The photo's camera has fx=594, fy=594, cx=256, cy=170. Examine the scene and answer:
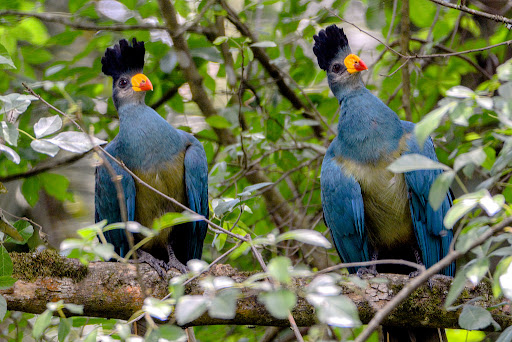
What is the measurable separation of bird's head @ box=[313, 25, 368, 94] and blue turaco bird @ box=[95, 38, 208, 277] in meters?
1.13

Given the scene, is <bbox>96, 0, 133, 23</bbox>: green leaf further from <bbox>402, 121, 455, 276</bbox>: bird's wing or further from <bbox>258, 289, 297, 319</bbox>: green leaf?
<bbox>258, 289, 297, 319</bbox>: green leaf

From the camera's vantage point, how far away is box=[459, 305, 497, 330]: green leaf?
225 cm

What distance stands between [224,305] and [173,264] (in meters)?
2.48

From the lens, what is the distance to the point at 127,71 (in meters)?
4.68

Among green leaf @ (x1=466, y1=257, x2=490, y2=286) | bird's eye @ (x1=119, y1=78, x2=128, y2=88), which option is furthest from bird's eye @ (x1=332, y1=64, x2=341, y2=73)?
green leaf @ (x1=466, y1=257, x2=490, y2=286)

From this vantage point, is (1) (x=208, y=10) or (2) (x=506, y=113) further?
(1) (x=208, y=10)

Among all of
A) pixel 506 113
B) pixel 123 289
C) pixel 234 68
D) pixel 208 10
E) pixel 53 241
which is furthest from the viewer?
pixel 53 241

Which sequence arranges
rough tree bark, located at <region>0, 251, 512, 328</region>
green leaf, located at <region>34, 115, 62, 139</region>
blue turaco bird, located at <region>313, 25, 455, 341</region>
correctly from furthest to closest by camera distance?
1. blue turaco bird, located at <region>313, 25, 455, 341</region>
2. rough tree bark, located at <region>0, 251, 512, 328</region>
3. green leaf, located at <region>34, 115, 62, 139</region>

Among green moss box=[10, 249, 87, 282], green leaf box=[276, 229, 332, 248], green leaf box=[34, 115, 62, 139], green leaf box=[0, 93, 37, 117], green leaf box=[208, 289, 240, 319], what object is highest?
green leaf box=[0, 93, 37, 117]

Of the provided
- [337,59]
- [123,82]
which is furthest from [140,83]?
[337,59]

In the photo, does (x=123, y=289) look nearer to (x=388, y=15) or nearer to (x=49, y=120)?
(x=49, y=120)

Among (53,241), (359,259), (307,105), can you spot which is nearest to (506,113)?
(359,259)

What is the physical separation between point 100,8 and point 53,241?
9.79 ft

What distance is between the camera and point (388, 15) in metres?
5.36
